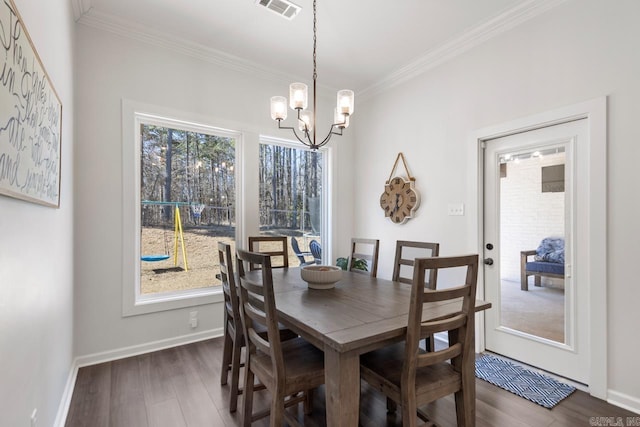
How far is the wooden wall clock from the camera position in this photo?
11.8 ft

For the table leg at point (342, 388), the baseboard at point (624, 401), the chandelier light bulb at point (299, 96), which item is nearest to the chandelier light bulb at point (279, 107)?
the chandelier light bulb at point (299, 96)

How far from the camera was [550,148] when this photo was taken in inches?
102

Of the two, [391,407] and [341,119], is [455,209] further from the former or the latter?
[391,407]

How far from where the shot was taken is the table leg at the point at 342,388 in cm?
133

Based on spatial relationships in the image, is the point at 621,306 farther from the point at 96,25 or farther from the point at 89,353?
the point at 96,25

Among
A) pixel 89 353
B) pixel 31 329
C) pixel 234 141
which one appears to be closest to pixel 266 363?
pixel 31 329

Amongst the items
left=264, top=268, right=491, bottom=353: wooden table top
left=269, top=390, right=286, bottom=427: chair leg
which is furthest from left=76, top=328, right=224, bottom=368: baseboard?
left=269, top=390, right=286, bottom=427: chair leg

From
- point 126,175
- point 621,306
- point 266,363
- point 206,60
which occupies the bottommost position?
point 266,363

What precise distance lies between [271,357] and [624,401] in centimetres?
241

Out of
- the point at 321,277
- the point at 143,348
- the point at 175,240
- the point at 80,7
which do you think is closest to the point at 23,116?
the point at 321,277

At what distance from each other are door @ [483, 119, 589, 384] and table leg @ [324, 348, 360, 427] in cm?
208

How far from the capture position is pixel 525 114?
2.66 m

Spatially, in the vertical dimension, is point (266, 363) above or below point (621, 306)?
below

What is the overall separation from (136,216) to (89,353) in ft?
4.06
